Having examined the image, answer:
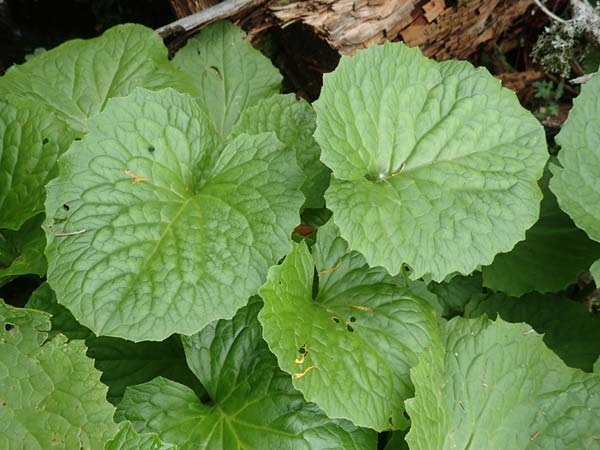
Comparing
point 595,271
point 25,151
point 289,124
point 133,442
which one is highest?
point 25,151

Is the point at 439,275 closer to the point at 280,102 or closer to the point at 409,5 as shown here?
the point at 280,102

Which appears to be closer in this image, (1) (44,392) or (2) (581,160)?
(1) (44,392)

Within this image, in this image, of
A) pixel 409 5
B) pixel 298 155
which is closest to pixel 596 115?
pixel 409 5

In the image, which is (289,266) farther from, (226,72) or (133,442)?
(226,72)

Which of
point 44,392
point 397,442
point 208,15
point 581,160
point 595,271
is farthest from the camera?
point 208,15

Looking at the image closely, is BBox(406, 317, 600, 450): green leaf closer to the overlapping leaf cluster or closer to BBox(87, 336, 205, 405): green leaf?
the overlapping leaf cluster

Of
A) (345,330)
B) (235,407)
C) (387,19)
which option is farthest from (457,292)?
(387,19)

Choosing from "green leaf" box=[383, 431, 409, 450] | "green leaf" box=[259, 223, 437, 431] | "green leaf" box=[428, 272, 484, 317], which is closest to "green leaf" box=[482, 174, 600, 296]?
"green leaf" box=[428, 272, 484, 317]
